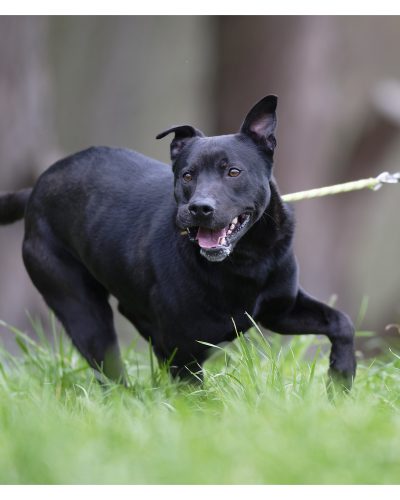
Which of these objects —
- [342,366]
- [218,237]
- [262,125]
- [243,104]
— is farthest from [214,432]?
[243,104]

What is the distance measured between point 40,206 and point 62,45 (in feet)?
26.5

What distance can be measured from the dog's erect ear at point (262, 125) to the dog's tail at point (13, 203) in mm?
1693

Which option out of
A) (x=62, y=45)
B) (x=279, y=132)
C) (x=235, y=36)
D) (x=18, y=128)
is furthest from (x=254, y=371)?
(x=62, y=45)

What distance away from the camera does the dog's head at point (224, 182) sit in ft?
13.9

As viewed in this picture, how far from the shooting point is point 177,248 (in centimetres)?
464

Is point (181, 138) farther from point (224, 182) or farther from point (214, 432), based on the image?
point (214, 432)

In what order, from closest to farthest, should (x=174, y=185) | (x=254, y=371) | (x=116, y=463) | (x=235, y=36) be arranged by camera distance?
(x=116, y=463) → (x=254, y=371) → (x=174, y=185) → (x=235, y=36)

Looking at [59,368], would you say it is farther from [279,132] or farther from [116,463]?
[279,132]

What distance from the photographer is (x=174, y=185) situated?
459 cm

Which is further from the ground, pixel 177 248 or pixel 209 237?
pixel 209 237

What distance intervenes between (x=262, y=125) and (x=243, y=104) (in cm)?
604

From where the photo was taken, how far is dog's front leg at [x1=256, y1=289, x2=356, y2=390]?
4617mm

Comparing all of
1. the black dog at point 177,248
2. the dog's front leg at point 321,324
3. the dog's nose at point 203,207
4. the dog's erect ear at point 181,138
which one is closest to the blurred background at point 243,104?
the dog's front leg at point 321,324

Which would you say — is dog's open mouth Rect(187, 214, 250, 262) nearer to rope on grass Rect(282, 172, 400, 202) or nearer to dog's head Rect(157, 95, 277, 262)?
dog's head Rect(157, 95, 277, 262)
